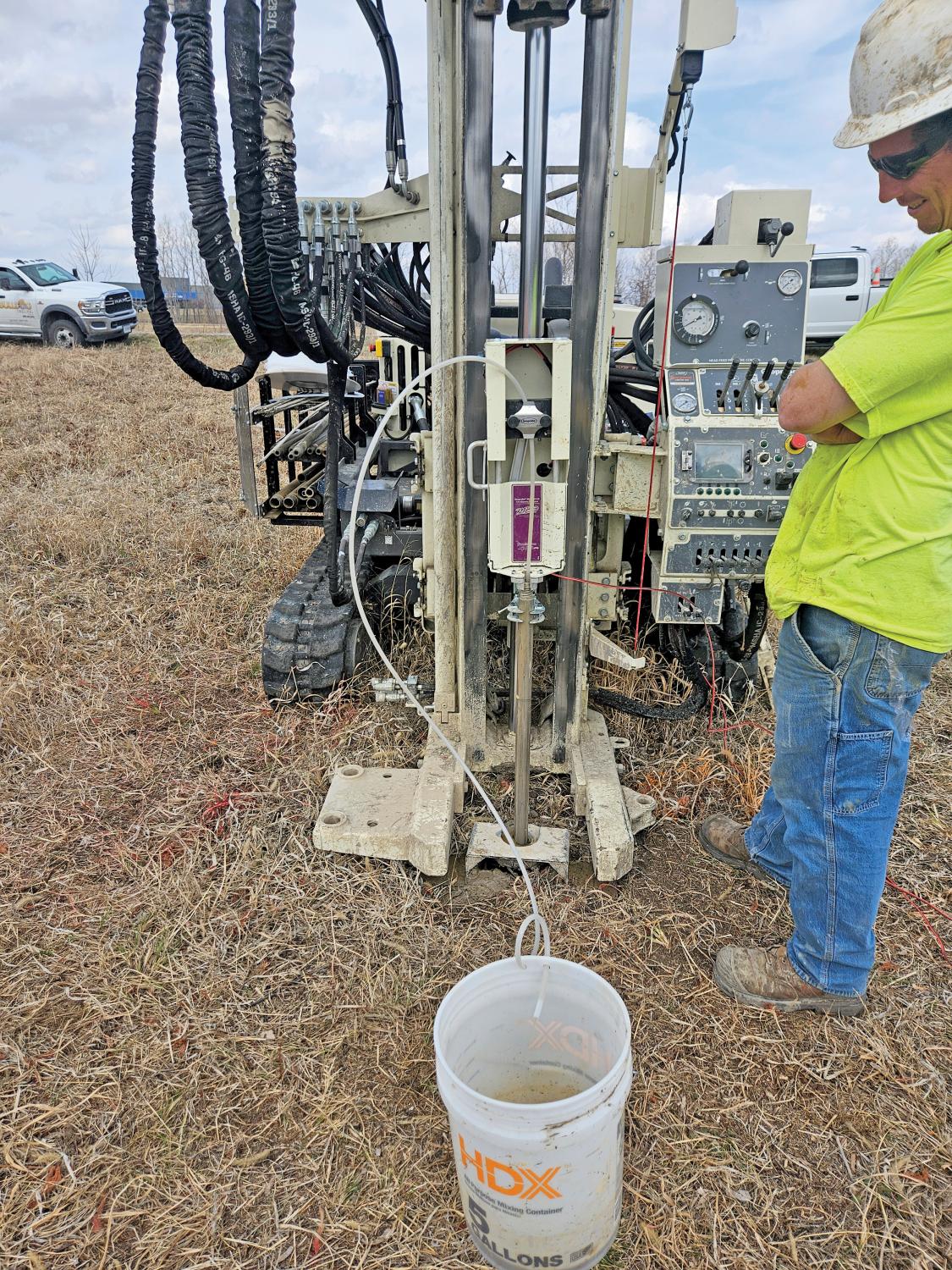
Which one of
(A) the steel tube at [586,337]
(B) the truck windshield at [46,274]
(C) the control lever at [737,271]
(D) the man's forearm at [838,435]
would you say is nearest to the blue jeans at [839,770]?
(D) the man's forearm at [838,435]

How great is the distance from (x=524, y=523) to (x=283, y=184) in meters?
1.16

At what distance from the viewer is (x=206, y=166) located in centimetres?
218

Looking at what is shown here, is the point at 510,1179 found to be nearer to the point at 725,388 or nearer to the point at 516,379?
the point at 516,379

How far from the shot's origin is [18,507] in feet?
20.1

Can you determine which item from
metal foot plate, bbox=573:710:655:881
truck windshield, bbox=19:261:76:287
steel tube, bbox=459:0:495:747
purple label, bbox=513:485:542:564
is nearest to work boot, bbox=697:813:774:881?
metal foot plate, bbox=573:710:655:881

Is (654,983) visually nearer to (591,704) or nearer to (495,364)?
(591,704)

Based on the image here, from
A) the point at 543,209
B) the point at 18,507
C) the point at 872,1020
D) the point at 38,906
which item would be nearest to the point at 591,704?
the point at 872,1020

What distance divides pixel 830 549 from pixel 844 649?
0.72ft

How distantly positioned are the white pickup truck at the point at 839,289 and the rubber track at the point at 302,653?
11.2 m

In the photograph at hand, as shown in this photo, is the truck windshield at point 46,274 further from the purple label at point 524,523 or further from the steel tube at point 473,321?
the purple label at point 524,523

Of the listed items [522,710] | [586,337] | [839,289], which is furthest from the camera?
[839,289]

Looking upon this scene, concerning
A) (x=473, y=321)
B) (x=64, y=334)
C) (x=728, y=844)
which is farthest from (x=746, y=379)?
(x=64, y=334)

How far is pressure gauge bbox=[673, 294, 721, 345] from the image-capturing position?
2801 millimetres

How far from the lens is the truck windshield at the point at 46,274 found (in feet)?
49.7
